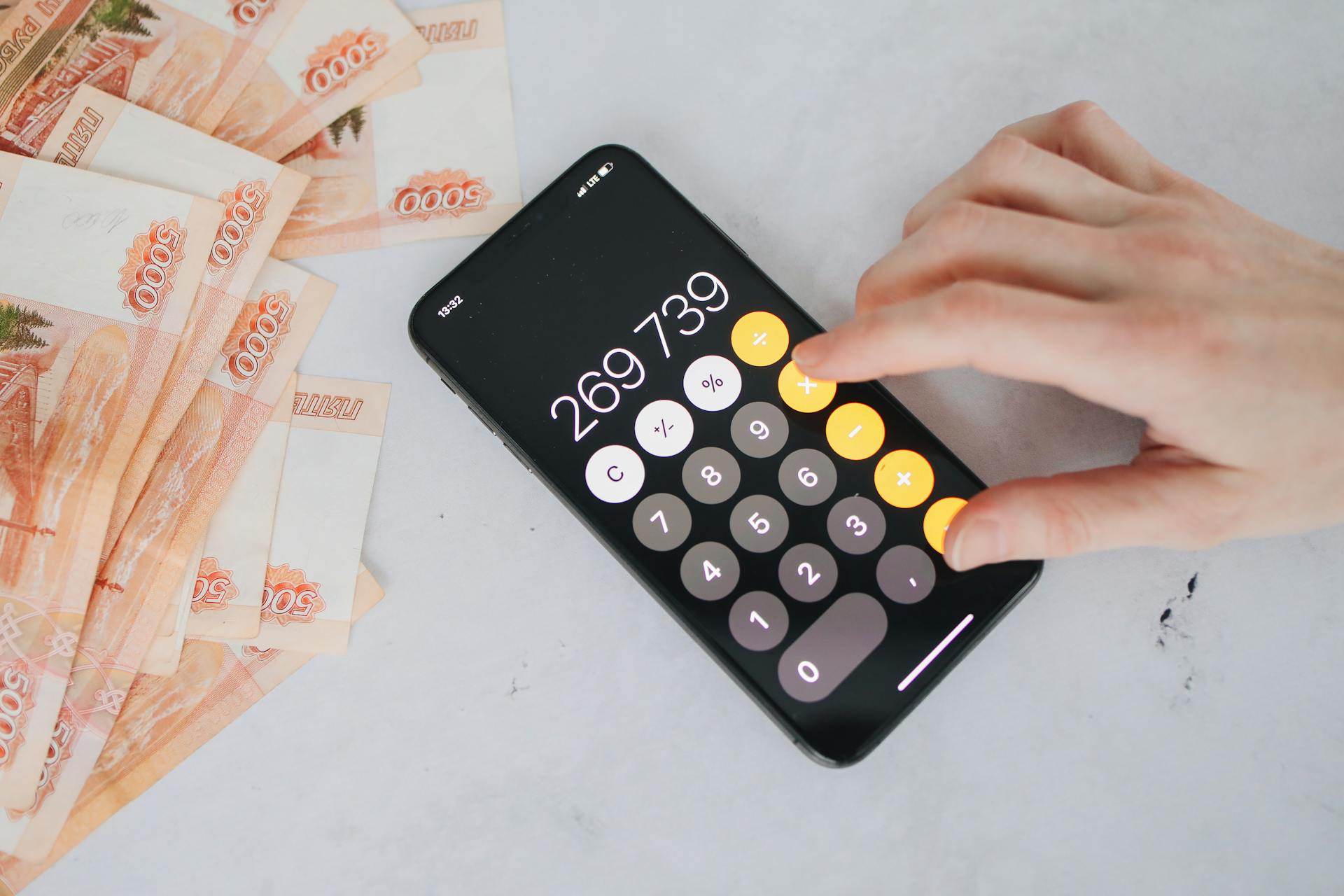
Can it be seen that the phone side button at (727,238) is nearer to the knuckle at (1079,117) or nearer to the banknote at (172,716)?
the knuckle at (1079,117)

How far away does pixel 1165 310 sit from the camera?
1.28 feet

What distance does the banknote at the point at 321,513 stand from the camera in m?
0.54

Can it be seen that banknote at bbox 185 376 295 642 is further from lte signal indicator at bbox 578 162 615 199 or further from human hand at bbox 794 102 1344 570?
human hand at bbox 794 102 1344 570

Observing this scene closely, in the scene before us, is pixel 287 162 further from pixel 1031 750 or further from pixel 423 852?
pixel 1031 750

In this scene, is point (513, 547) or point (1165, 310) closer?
point (1165, 310)

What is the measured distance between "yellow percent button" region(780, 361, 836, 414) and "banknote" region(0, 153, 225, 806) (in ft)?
1.28

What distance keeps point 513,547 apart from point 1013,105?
1.46 feet

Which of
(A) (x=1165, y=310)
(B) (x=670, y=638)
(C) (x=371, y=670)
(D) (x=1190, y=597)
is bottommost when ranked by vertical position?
(C) (x=371, y=670)

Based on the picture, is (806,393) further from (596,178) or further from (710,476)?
(596,178)

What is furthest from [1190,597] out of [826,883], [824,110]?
[824,110]

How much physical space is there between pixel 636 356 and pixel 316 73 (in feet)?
1.01

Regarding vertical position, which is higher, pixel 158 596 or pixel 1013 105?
pixel 1013 105

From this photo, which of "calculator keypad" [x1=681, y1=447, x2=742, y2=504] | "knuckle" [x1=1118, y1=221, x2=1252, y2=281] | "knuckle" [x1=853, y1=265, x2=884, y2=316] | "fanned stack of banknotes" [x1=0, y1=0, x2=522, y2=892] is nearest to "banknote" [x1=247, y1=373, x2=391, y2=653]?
"fanned stack of banknotes" [x1=0, y1=0, x2=522, y2=892]

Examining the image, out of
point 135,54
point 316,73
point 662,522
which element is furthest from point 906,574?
point 135,54
